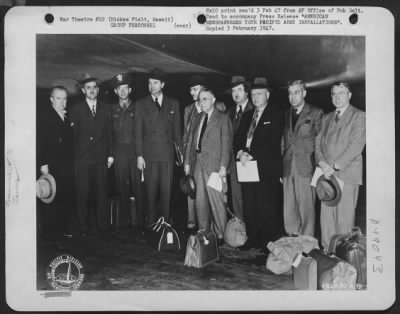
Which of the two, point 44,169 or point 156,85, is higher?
point 156,85

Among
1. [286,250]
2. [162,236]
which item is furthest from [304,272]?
[162,236]

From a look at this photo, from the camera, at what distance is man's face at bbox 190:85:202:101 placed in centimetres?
199

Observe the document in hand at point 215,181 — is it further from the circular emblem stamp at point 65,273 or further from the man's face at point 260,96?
the circular emblem stamp at point 65,273

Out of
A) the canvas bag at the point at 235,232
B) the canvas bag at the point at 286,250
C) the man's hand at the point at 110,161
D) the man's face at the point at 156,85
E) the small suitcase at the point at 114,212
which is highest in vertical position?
the man's face at the point at 156,85

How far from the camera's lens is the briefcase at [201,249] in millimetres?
1983

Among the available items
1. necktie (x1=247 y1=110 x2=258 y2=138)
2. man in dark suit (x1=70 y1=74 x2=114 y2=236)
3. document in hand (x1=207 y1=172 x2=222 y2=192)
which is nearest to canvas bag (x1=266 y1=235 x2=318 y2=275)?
document in hand (x1=207 y1=172 x2=222 y2=192)

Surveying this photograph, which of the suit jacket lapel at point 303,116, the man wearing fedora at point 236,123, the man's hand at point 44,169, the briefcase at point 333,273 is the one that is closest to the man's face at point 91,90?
the man's hand at point 44,169

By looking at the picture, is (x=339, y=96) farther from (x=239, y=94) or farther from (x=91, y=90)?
(x=91, y=90)

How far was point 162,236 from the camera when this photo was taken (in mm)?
1986

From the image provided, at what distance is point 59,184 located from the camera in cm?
199

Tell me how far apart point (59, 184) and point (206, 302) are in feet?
2.16

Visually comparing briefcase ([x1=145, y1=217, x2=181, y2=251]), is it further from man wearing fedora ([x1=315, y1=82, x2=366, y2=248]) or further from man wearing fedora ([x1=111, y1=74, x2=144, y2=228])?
man wearing fedora ([x1=315, y1=82, x2=366, y2=248])

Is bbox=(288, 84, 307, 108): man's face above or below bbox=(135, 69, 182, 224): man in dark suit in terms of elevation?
above

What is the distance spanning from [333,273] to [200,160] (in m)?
0.61
